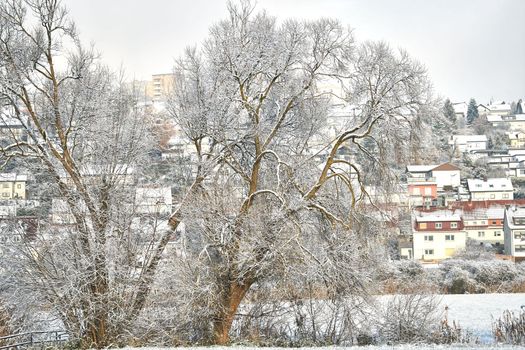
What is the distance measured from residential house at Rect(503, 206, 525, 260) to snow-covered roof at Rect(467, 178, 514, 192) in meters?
14.5

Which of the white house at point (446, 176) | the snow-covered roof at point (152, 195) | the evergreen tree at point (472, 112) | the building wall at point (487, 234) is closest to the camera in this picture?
the snow-covered roof at point (152, 195)

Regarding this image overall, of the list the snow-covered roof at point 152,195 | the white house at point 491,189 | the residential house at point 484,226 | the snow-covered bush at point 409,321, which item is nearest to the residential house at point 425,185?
the white house at point 491,189

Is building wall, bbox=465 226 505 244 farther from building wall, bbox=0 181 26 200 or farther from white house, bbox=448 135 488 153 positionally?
building wall, bbox=0 181 26 200

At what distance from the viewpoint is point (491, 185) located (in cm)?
6738

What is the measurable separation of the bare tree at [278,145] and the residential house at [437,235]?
34.3 metres

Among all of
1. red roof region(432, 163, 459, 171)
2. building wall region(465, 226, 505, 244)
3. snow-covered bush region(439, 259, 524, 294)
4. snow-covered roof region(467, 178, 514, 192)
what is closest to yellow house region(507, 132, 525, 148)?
red roof region(432, 163, 459, 171)

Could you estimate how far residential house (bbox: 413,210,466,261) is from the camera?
161ft

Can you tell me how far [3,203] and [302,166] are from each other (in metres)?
7.40

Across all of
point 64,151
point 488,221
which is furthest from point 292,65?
point 488,221

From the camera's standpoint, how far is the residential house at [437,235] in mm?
49000

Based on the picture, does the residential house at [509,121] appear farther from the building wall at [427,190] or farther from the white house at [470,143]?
the building wall at [427,190]

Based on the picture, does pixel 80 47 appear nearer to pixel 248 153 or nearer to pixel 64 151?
pixel 64 151

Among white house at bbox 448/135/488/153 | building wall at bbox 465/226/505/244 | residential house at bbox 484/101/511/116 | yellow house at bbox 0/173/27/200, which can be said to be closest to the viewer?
yellow house at bbox 0/173/27/200

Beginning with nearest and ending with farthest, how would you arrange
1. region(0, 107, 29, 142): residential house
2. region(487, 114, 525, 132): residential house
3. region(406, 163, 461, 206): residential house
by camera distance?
region(0, 107, 29, 142): residential house, region(406, 163, 461, 206): residential house, region(487, 114, 525, 132): residential house
